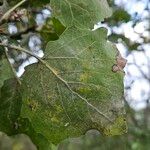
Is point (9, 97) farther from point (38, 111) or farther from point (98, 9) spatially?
point (98, 9)

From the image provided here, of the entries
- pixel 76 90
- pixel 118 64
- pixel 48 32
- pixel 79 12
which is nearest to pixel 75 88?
pixel 76 90

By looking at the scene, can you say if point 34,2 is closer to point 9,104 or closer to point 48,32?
point 48,32

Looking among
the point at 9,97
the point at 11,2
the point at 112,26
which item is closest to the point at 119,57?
the point at 9,97

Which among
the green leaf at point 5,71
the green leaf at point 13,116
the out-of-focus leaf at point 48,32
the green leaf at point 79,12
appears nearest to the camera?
the green leaf at point 79,12

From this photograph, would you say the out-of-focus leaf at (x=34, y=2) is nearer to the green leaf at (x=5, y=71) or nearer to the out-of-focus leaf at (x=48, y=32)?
the out-of-focus leaf at (x=48, y=32)

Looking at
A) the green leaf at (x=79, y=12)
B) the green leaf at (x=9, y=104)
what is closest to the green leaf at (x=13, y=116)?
the green leaf at (x=9, y=104)
